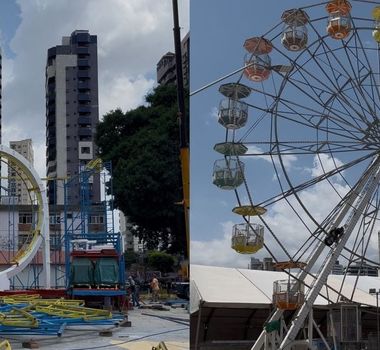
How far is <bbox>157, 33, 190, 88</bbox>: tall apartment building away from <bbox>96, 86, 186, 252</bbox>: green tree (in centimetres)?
298

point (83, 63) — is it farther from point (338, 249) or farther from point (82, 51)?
point (338, 249)

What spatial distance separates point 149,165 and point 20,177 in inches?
104

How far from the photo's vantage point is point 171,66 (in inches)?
363

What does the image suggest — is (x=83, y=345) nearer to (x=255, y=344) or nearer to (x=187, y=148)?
(x=255, y=344)

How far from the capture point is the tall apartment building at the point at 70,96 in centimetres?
1038

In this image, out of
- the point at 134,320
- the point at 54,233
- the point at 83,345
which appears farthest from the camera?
the point at 54,233

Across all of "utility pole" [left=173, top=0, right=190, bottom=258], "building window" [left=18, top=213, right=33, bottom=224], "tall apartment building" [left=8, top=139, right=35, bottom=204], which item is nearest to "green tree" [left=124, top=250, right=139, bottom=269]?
"building window" [left=18, top=213, right=33, bottom=224]

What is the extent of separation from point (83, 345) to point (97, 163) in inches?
268

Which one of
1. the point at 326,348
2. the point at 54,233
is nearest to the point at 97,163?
the point at 54,233

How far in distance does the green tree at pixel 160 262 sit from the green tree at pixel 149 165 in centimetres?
246

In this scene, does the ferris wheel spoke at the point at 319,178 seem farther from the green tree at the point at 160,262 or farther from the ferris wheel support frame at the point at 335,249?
the green tree at the point at 160,262

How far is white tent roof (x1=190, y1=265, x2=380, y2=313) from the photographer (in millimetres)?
8305

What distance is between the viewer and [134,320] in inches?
427

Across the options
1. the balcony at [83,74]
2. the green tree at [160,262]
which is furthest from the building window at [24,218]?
the balcony at [83,74]
